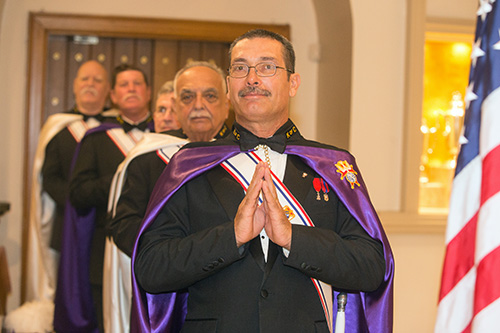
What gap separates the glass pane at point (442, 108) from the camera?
486 centimetres

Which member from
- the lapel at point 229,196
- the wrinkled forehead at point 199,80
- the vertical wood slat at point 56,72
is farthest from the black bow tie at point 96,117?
the lapel at point 229,196

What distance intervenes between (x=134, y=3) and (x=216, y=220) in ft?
12.8

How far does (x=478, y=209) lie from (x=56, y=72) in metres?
4.54

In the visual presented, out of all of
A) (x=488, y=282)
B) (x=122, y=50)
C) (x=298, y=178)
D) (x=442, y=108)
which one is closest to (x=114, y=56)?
(x=122, y=50)

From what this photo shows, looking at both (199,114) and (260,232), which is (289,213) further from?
(199,114)

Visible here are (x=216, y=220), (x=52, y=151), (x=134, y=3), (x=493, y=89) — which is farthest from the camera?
(x=134, y=3)

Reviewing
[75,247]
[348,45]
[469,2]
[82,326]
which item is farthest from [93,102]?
[469,2]

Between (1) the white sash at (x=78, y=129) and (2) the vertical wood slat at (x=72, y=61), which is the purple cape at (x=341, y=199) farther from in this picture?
(2) the vertical wood slat at (x=72, y=61)

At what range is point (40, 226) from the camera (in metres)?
4.66

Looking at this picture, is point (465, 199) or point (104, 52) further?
point (104, 52)

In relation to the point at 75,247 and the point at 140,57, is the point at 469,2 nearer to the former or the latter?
the point at 140,57

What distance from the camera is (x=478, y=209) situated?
155cm

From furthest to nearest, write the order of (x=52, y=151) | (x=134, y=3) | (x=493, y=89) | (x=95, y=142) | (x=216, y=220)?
(x=134, y=3)
(x=52, y=151)
(x=95, y=142)
(x=216, y=220)
(x=493, y=89)

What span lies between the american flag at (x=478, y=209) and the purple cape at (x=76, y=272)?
8.89 ft
